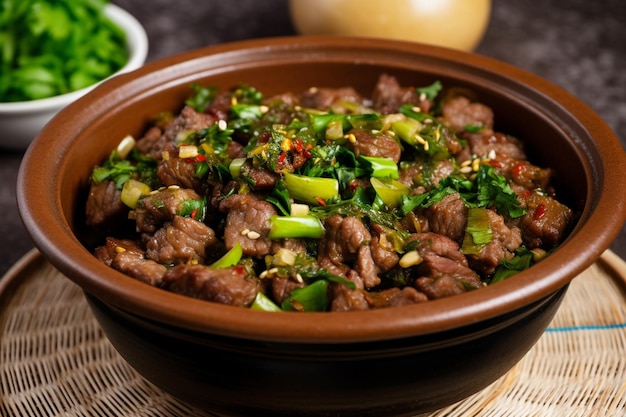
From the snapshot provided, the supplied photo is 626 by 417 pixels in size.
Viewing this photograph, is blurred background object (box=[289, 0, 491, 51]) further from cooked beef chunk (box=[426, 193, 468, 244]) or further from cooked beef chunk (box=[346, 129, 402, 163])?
cooked beef chunk (box=[426, 193, 468, 244])

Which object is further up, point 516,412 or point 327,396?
point 327,396

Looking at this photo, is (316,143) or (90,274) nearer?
(90,274)

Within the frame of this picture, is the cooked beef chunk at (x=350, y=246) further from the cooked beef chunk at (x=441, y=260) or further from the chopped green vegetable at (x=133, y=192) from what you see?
the chopped green vegetable at (x=133, y=192)

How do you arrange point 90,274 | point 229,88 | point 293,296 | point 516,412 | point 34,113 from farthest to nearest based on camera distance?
1. point 34,113
2. point 229,88
3. point 516,412
4. point 293,296
5. point 90,274

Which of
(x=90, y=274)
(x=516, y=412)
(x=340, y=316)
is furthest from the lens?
(x=516, y=412)

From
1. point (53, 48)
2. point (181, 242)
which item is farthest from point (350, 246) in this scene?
point (53, 48)

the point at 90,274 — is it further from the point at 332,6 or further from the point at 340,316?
the point at 332,6

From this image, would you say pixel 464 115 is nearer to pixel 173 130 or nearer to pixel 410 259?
pixel 410 259

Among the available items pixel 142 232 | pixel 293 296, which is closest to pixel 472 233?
pixel 293 296
